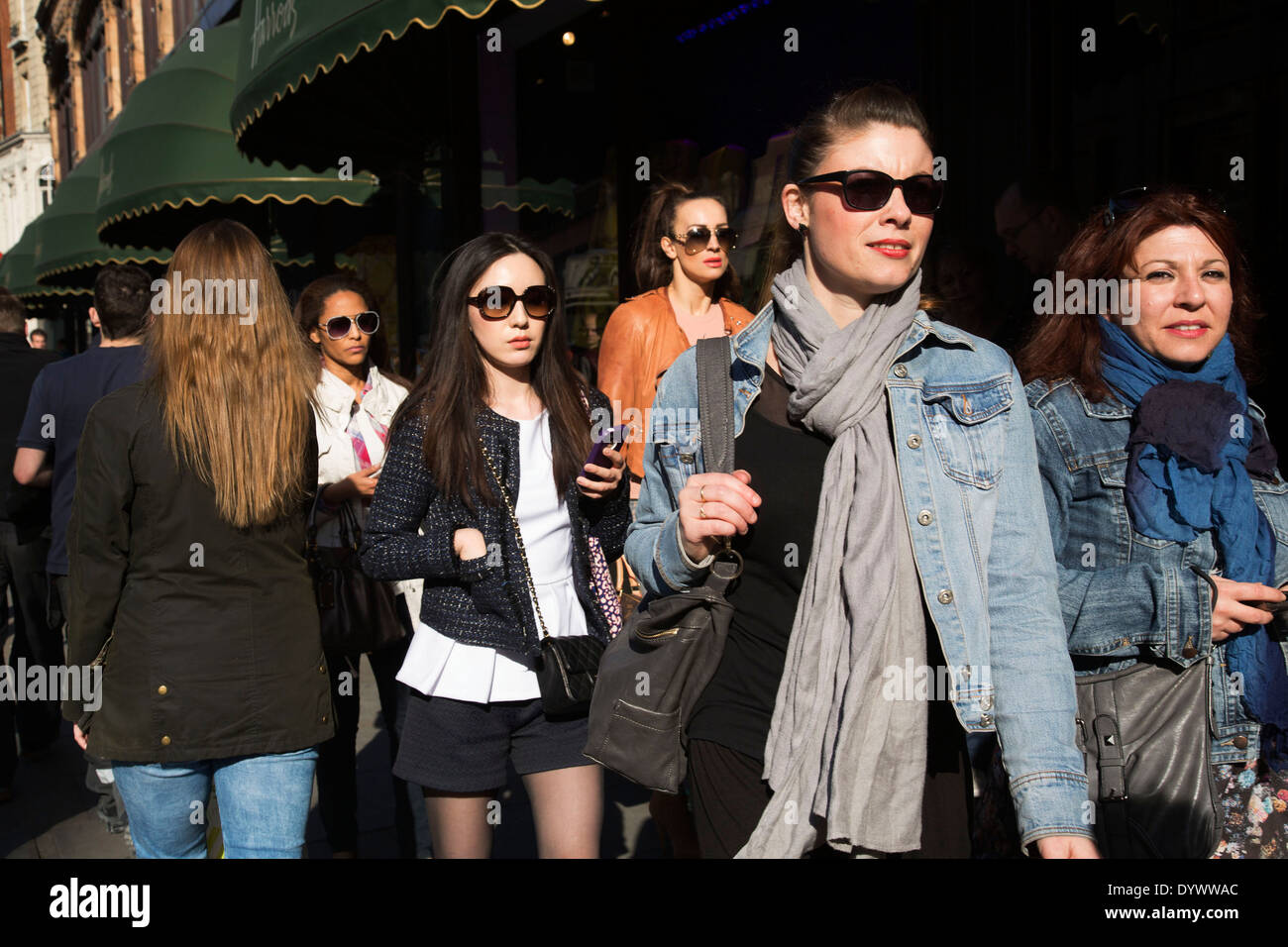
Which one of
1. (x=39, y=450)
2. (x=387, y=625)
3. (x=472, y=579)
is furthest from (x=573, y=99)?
(x=472, y=579)

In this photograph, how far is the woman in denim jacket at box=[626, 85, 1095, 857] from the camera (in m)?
2.04

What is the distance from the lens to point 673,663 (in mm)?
2203

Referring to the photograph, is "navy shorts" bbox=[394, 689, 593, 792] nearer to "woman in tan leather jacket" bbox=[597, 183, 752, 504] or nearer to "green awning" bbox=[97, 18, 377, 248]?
"woman in tan leather jacket" bbox=[597, 183, 752, 504]

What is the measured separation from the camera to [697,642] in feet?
7.24

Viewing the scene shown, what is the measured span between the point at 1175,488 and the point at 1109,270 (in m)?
0.60

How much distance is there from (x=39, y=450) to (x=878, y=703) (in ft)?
14.1

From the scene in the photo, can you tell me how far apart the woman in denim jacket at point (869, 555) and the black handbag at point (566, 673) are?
716 millimetres

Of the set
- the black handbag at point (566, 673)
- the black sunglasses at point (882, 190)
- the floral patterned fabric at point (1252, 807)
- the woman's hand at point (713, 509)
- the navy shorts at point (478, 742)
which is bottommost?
the floral patterned fabric at point (1252, 807)

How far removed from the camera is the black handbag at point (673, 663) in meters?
2.20

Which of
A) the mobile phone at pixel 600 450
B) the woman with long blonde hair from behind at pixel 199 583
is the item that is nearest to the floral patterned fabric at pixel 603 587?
the mobile phone at pixel 600 450

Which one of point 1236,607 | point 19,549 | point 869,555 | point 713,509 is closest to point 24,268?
point 19,549

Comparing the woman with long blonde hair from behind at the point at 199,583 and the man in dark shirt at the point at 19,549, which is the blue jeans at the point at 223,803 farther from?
the man in dark shirt at the point at 19,549
